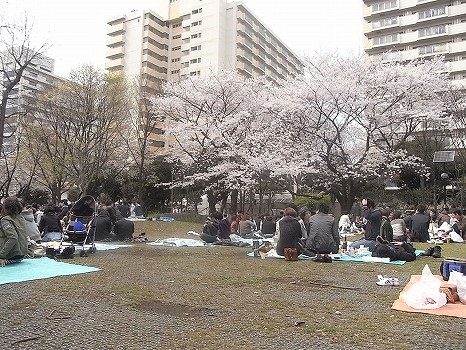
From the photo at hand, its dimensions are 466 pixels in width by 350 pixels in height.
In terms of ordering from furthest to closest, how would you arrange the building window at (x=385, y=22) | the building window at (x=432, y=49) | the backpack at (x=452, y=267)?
1. the building window at (x=385, y=22)
2. the building window at (x=432, y=49)
3. the backpack at (x=452, y=267)

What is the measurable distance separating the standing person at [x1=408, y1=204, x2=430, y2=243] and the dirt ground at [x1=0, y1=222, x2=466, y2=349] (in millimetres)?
6282

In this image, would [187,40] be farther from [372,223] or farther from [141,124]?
[372,223]

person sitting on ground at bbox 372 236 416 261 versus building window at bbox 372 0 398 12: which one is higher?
building window at bbox 372 0 398 12

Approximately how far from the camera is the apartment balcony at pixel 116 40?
6106 cm

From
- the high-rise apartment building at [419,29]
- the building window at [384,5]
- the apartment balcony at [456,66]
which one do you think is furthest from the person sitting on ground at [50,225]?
the building window at [384,5]

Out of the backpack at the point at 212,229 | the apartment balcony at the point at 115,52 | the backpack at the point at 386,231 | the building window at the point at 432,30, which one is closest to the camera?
the backpack at the point at 386,231

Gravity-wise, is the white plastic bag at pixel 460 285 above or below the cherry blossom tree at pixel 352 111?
below

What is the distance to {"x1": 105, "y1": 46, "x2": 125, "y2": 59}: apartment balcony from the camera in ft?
201

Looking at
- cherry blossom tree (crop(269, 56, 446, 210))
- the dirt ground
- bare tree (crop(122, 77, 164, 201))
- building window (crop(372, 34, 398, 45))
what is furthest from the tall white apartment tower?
the dirt ground

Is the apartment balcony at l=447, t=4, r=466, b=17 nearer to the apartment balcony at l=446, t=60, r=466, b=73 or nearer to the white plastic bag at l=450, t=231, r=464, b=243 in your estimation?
the apartment balcony at l=446, t=60, r=466, b=73

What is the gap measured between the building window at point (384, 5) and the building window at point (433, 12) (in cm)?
295

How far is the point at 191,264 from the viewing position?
25.3ft

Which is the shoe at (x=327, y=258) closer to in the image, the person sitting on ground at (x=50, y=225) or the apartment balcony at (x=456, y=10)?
the person sitting on ground at (x=50, y=225)

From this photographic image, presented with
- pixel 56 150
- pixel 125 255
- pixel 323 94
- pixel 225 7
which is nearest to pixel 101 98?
pixel 56 150
